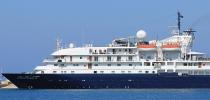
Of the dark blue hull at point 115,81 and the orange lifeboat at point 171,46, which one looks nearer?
the dark blue hull at point 115,81

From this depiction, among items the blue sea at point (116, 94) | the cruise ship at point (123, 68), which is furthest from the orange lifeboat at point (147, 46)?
the blue sea at point (116, 94)

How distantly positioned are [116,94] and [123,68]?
5.87m

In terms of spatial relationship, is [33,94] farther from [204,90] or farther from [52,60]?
[204,90]

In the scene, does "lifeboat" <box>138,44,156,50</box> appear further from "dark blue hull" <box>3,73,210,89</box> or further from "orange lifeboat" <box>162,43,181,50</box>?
"dark blue hull" <box>3,73,210,89</box>

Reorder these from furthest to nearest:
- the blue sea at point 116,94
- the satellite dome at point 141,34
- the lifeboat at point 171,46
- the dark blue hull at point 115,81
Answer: the satellite dome at point 141,34 → the lifeboat at point 171,46 → the dark blue hull at point 115,81 → the blue sea at point 116,94

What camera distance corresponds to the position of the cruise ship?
8312 centimetres

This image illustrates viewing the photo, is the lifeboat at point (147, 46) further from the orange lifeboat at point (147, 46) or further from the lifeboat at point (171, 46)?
the lifeboat at point (171, 46)

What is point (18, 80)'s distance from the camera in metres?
84.9

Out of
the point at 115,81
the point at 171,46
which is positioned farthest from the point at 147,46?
the point at 115,81

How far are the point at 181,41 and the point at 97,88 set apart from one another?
836 cm

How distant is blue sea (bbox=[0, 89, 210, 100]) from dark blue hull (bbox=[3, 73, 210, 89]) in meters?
0.54

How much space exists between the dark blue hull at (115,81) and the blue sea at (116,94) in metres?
0.54

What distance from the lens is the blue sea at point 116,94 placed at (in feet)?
242

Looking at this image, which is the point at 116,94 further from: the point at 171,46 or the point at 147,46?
the point at 171,46
